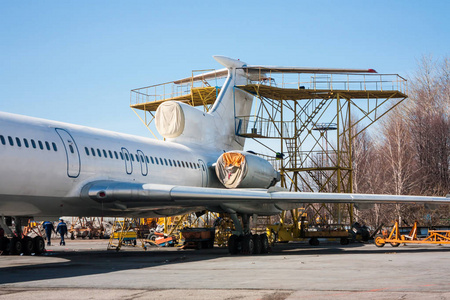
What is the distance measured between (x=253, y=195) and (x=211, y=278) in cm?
821

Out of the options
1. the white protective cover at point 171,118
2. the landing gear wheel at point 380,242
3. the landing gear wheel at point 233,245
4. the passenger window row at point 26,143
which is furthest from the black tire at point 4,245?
the landing gear wheel at point 380,242

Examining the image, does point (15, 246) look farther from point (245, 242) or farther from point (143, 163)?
point (245, 242)

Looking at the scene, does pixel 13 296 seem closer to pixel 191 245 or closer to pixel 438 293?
pixel 438 293

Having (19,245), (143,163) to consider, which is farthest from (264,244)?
(19,245)

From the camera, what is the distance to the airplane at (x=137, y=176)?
14.9 meters

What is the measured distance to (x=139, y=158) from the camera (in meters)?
19.7

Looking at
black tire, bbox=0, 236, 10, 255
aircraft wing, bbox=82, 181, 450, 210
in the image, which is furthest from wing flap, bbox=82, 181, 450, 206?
black tire, bbox=0, 236, 10, 255

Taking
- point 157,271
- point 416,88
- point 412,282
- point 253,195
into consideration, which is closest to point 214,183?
point 253,195

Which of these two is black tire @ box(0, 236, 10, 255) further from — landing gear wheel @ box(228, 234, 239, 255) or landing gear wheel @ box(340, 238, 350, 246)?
landing gear wheel @ box(340, 238, 350, 246)

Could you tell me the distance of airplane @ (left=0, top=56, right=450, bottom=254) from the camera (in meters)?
14.9

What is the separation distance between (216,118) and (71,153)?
12353 mm

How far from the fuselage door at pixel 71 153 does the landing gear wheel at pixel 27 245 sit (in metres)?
5.15

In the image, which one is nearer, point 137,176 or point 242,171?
point 137,176

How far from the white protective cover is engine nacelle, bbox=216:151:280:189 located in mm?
2684
